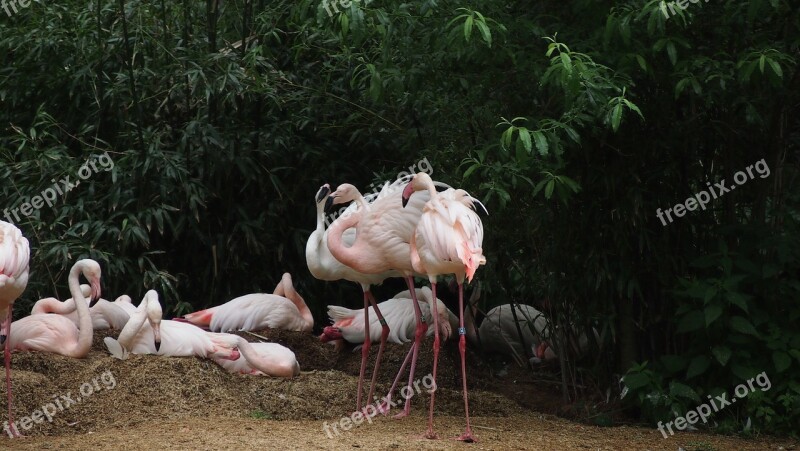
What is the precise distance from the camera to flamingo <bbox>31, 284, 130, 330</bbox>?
684 cm

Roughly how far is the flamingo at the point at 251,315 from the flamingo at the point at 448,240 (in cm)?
217

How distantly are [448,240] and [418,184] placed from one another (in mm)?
449

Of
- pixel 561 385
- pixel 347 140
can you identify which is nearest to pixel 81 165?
pixel 347 140

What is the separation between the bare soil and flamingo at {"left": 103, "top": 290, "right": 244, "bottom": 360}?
0.10 meters

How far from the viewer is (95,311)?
277 inches

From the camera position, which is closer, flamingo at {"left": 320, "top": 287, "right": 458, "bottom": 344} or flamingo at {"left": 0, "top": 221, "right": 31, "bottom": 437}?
flamingo at {"left": 0, "top": 221, "right": 31, "bottom": 437}

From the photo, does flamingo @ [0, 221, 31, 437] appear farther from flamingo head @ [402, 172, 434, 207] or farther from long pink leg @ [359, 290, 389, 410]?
flamingo head @ [402, 172, 434, 207]

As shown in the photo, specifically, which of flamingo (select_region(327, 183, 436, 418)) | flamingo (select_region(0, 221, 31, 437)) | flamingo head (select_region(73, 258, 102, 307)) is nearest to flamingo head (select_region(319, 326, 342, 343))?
flamingo (select_region(327, 183, 436, 418))

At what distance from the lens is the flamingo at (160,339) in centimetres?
632

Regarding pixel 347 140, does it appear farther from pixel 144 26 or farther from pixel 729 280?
pixel 729 280

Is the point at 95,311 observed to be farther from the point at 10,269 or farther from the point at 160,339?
the point at 10,269

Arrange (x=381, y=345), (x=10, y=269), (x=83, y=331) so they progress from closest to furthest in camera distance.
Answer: (x=10, y=269) → (x=381, y=345) → (x=83, y=331)

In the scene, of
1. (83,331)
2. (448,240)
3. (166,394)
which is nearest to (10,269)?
(83,331)

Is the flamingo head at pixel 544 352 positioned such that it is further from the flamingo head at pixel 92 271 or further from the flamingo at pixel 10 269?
the flamingo at pixel 10 269
